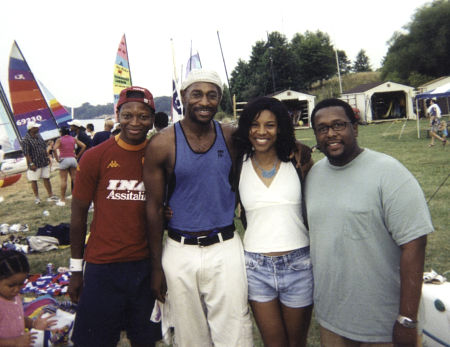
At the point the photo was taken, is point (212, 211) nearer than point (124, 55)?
Yes

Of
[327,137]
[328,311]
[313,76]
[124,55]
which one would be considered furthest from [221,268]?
[313,76]

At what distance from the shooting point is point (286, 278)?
2.49m

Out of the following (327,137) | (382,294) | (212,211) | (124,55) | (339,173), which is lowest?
(382,294)

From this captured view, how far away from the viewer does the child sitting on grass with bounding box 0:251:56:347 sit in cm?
277

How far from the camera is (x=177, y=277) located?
2598mm

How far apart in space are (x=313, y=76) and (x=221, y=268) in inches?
2738

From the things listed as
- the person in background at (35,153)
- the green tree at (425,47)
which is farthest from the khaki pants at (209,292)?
the green tree at (425,47)

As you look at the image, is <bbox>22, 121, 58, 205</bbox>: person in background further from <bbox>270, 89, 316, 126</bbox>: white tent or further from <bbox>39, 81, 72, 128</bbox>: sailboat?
<bbox>270, 89, 316, 126</bbox>: white tent

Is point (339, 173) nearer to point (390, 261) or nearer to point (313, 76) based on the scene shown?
point (390, 261)

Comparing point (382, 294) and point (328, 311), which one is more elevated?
point (382, 294)

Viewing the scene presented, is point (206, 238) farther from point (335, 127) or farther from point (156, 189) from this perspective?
point (335, 127)

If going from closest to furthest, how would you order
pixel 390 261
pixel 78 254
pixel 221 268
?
pixel 390 261 < pixel 221 268 < pixel 78 254

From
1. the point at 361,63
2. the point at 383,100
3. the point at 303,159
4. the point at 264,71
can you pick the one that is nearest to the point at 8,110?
the point at 303,159

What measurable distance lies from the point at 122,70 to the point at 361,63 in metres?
85.4
